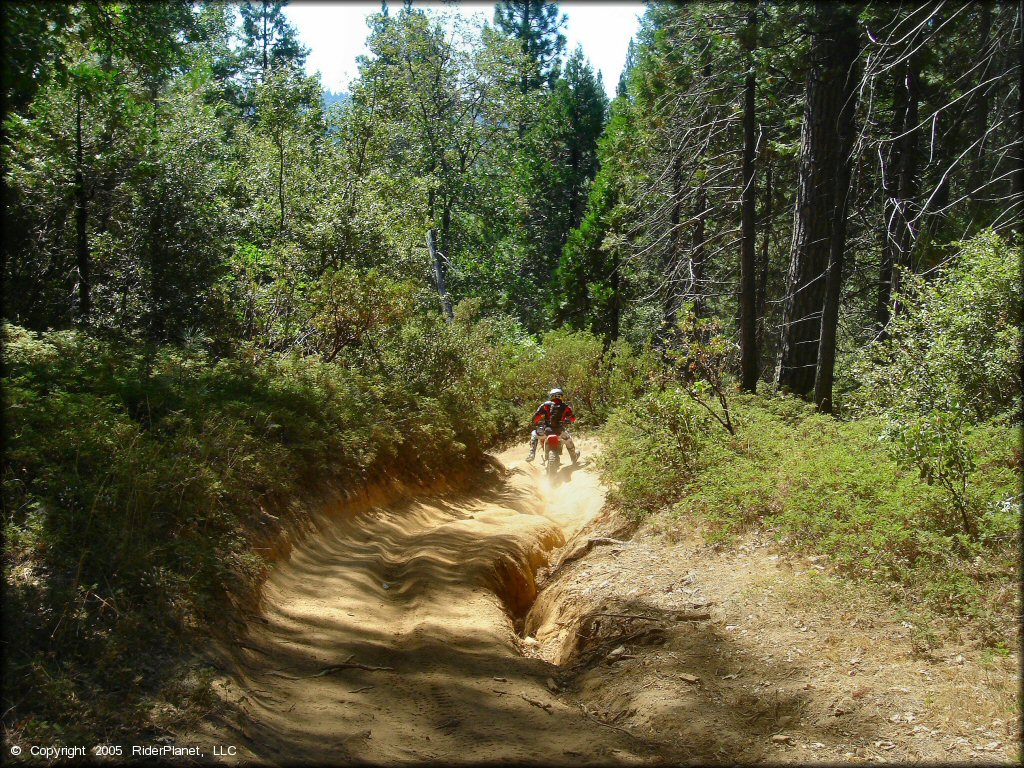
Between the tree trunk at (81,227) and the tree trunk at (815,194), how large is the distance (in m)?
13.0

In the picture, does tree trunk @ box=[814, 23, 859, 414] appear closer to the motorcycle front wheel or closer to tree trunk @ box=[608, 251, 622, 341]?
the motorcycle front wheel

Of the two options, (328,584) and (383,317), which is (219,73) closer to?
(383,317)

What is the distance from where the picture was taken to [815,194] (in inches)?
545

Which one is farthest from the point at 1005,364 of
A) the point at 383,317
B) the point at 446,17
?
the point at 446,17

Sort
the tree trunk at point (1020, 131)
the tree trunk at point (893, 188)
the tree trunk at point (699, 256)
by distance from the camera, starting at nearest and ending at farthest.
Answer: the tree trunk at point (1020, 131) < the tree trunk at point (893, 188) < the tree trunk at point (699, 256)

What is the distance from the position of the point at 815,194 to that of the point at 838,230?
54.2 inches

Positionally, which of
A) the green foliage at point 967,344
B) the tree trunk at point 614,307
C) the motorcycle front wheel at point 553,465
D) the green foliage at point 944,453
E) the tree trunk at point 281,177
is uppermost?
the tree trunk at point 281,177

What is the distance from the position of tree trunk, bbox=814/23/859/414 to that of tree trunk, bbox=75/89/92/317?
12912 mm

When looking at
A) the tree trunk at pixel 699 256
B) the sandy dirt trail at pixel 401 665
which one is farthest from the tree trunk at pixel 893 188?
the sandy dirt trail at pixel 401 665

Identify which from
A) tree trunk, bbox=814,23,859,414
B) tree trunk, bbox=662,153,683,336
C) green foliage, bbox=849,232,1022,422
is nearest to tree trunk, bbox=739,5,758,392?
tree trunk, bbox=662,153,683,336

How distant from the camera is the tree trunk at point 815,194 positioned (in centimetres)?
1313

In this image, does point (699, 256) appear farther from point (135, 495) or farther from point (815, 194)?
point (135, 495)

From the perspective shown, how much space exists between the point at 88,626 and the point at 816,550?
21.4ft

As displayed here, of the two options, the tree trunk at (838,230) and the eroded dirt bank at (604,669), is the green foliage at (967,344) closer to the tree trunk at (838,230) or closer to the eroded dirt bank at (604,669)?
the eroded dirt bank at (604,669)
